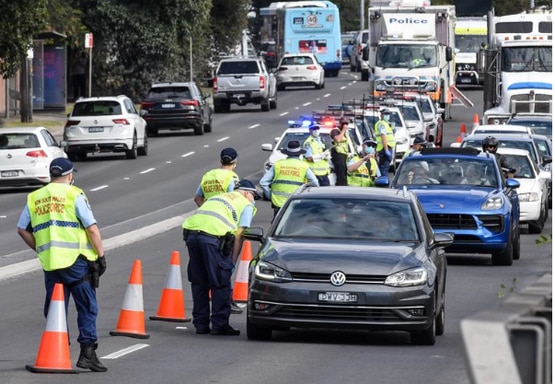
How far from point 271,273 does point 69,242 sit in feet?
7.40

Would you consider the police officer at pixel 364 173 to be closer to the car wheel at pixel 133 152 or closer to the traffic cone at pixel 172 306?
the traffic cone at pixel 172 306

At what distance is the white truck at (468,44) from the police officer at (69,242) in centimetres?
6246

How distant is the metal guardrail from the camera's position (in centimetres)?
523

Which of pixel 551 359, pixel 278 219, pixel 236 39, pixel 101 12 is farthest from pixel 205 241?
pixel 236 39

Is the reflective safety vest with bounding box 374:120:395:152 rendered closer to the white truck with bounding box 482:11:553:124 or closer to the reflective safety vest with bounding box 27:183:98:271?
the white truck with bounding box 482:11:553:124

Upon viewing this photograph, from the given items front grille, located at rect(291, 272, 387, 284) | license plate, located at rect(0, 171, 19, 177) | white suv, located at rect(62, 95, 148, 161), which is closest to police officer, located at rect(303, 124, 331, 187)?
front grille, located at rect(291, 272, 387, 284)

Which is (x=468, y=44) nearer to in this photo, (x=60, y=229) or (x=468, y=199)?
(x=468, y=199)

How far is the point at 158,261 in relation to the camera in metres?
22.1

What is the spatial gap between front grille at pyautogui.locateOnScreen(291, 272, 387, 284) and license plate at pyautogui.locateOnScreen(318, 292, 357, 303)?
11 cm

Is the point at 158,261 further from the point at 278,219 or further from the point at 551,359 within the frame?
the point at 551,359

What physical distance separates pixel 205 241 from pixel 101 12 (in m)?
49.3

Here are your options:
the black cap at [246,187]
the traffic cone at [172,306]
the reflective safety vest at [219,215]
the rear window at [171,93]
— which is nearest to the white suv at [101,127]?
the rear window at [171,93]

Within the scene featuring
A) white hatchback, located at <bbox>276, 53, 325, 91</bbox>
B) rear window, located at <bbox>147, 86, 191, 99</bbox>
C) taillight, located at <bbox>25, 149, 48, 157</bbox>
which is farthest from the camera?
white hatchback, located at <bbox>276, 53, 325, 91</bbox>

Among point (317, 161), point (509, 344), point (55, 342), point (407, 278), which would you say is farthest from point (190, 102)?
point (509, 344)
